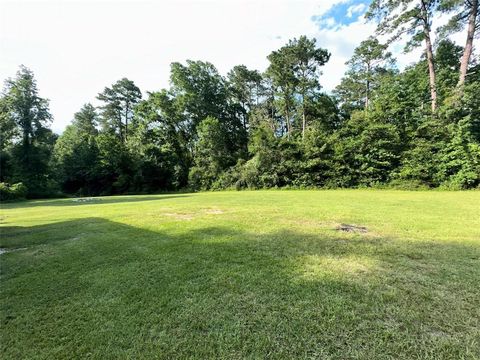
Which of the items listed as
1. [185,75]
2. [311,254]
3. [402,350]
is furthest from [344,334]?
[185,75]

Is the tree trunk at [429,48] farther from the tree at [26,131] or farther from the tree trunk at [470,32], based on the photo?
the tree at [26,131]

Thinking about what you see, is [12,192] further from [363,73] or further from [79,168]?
[363,73]

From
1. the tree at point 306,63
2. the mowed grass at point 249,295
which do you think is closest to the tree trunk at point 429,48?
the tree at point 306,63

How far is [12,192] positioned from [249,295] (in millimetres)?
23366

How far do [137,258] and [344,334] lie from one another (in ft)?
9.47

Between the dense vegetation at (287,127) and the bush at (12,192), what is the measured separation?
8.80 feet

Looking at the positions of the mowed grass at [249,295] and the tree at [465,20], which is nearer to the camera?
the mowed grass at [249,295]

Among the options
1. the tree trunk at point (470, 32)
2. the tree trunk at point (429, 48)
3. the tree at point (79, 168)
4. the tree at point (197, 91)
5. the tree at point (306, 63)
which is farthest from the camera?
the tree at point (197, 91)

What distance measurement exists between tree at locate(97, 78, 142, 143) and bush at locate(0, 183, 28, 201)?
16.5 meters

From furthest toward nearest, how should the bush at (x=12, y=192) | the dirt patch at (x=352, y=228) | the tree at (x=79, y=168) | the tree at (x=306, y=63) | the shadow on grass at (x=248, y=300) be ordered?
the tree at (x=79, y=168), the tree at (x=306, y=63), the bush at (x=12, y=192), the dirt patch at (x=352, y=228), the shadow on grass at (x=248, y=300)

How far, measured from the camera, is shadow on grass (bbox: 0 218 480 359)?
1.71 meters

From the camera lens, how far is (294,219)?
569 cm

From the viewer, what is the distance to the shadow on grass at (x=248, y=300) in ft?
5.59

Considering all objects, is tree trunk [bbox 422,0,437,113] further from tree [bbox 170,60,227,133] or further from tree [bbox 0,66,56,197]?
tree [bbox 0,66,56,197]
